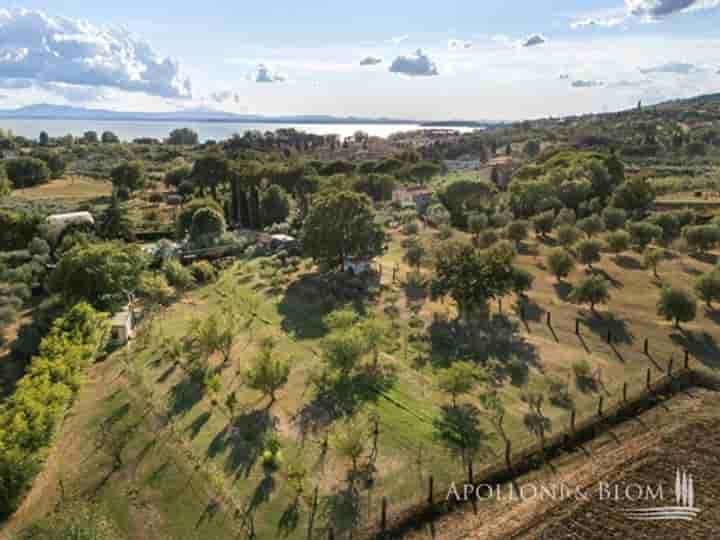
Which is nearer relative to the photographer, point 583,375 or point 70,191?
point 583,375

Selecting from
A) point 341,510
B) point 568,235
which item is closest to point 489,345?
point 341,510

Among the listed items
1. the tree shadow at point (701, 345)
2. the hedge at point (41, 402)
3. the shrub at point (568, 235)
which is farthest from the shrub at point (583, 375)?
the hedge at point (41, 402)

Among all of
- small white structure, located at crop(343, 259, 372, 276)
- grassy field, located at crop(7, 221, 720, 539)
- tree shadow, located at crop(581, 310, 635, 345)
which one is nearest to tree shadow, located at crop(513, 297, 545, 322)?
grassy field, located at crop(7, 221, 720, 539)

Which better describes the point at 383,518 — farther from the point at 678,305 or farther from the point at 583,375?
the point at 678,305

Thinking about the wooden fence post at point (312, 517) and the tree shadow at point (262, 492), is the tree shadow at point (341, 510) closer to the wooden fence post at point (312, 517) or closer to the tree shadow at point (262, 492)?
the wooden fence post at point (312, 517)

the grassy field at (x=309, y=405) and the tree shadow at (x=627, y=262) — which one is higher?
the tree shadow at (x=627, y=262)

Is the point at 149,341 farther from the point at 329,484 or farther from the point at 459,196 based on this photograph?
the point at 459,196

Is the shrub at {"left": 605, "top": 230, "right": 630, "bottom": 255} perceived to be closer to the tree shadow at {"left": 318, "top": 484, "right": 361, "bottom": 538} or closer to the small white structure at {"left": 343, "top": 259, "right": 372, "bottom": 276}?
the small white structure at {"left": 343, "top": 259, "right": 372, "bottom": 276}
